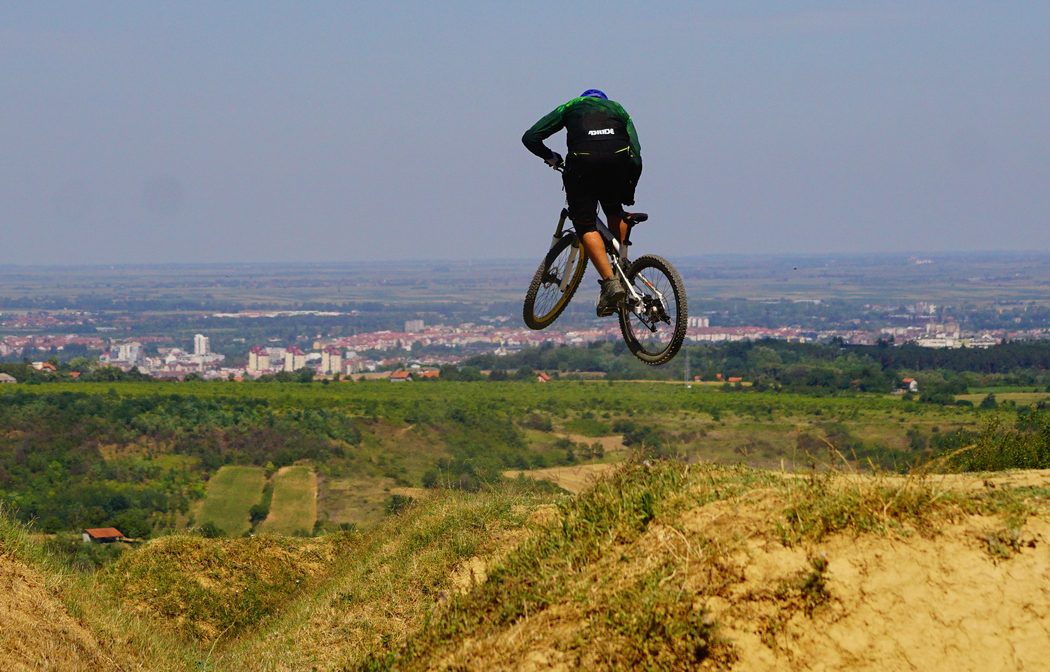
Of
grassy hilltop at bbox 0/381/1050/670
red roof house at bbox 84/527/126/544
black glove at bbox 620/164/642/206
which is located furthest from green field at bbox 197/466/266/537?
black glove at bbox 620/164/642/206

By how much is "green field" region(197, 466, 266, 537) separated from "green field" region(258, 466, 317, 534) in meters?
0.74

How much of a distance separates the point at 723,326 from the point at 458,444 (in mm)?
38505

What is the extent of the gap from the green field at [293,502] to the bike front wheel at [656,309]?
74.1 ft

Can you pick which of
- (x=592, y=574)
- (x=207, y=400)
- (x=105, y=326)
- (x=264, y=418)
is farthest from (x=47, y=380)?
(x=105, y=326)

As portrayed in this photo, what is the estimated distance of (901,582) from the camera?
233 inches

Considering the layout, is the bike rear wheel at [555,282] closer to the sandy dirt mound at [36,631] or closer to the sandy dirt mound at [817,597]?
the sandy dirt mound at [817,597]

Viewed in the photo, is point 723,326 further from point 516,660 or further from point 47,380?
point 516,660

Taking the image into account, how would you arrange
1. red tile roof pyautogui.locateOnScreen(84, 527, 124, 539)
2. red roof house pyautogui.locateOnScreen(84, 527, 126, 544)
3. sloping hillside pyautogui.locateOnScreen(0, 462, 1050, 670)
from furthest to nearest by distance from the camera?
red tile roof pyautogui.locateOnScreen(84, 527, 124, 539) < red roof house pyautogui.locateOnScreen(84, 527, 126, 544) < sloping hillside pyautogui.locateOnScreen(0, 462, 1050, 670)

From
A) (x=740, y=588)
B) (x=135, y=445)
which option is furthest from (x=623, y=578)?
(x=135, y=445)

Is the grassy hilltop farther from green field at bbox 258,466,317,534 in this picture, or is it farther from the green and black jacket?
green field at bbox 258,466,317,534

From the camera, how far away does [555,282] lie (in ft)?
36.8

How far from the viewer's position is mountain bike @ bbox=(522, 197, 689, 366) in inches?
386

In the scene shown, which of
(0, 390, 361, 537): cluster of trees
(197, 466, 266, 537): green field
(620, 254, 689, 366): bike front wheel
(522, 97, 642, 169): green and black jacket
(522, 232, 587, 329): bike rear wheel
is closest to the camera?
(522, 97, 642, 169): green and black jacket

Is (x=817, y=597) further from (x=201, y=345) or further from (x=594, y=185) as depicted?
(x=201, y=345)
